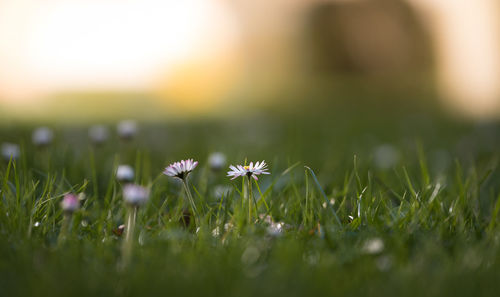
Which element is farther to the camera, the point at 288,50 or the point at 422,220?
the point at 288,50

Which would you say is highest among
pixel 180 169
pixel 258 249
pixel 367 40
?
pixel 367 40

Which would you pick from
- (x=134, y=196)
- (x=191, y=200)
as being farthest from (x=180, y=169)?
(x=134, y=196)

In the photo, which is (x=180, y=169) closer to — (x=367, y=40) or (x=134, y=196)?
(x=134, y=196)

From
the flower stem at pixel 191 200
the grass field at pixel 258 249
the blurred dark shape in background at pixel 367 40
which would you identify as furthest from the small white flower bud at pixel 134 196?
the blurred dark shape in background at pixel 367 40

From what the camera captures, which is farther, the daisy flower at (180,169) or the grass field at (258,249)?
the daisy flower at (180,169)

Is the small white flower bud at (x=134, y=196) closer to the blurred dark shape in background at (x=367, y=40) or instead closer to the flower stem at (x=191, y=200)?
the flower stem at (x=191, y=200)

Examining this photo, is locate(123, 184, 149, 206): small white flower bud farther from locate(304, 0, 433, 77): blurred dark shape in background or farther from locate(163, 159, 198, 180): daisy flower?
locate(304, 0, 433, 77): blurred dark shape in background

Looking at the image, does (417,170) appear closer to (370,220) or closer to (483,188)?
(483,188)

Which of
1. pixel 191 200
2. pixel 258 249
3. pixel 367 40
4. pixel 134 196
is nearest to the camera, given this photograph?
pixel 134 196

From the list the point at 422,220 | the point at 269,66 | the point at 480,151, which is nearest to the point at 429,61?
the point at 269,66

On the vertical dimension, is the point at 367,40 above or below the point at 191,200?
above

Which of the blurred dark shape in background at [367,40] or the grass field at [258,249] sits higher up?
the blurred dark shape in background at [367,40]
